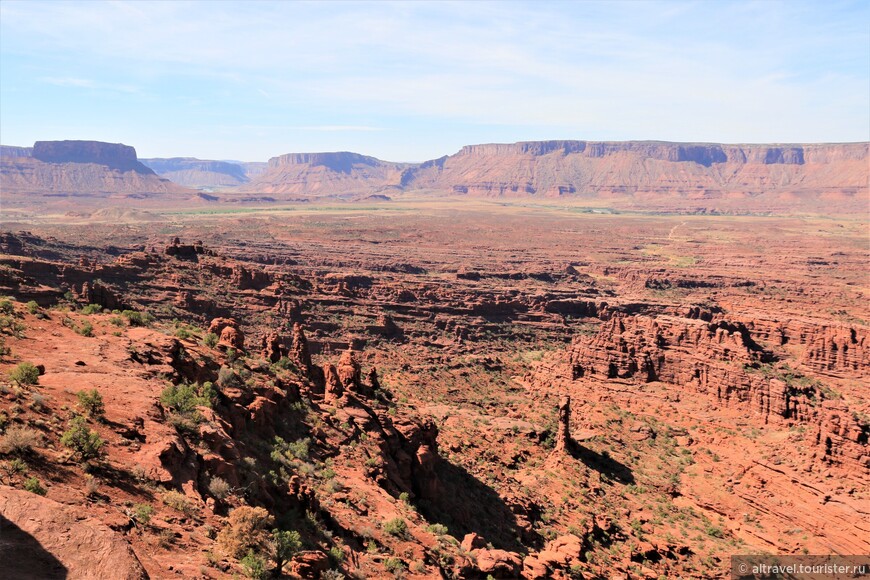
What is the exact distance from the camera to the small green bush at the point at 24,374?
17.1 metres

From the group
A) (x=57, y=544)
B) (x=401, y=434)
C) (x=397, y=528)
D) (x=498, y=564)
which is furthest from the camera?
(x=401, y=434)

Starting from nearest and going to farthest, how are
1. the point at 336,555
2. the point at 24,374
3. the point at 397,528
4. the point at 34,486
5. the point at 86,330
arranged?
the point at 34,486 < the point at 24,374 < the point at 336,555 < the point at 397,528 < the point at 86,330

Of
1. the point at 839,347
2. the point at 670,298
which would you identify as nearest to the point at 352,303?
the point at 839,347

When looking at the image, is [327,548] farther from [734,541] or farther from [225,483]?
[734,541]

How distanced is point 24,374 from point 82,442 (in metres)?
3.95

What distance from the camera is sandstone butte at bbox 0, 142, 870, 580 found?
1470 cm

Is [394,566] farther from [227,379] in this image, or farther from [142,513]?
Answer: [227,379]

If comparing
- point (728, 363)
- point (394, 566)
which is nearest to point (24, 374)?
point (394, 566)

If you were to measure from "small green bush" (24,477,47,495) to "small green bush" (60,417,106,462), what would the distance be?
199cm

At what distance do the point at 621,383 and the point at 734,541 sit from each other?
20.3 metres

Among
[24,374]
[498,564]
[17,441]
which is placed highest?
[24,374]

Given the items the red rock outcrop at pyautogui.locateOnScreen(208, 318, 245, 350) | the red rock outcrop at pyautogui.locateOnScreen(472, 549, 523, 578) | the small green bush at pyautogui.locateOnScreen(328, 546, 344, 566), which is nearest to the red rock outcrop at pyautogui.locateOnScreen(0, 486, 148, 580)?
the small green bush at pyautogui.locateOnScreen(328, 546, 344, 566)

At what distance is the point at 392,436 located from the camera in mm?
28828

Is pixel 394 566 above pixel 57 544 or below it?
below
